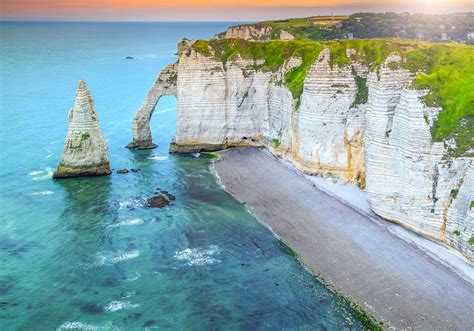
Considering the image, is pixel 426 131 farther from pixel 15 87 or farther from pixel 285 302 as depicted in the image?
pixel 15 87

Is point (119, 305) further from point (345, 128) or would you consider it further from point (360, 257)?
point (345, 128)

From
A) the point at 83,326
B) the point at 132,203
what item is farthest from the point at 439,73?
the point at 83,326

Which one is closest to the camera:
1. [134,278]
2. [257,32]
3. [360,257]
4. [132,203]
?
[134,278]

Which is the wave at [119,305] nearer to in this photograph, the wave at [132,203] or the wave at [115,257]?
the wave at [115,257]

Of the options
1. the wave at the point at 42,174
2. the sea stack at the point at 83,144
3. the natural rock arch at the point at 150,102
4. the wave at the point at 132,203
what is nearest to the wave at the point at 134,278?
the wave at the point at 132,203

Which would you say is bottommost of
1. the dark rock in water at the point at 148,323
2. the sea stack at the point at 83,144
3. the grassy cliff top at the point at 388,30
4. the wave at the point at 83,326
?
the dark rock in water at the point at 148,323
